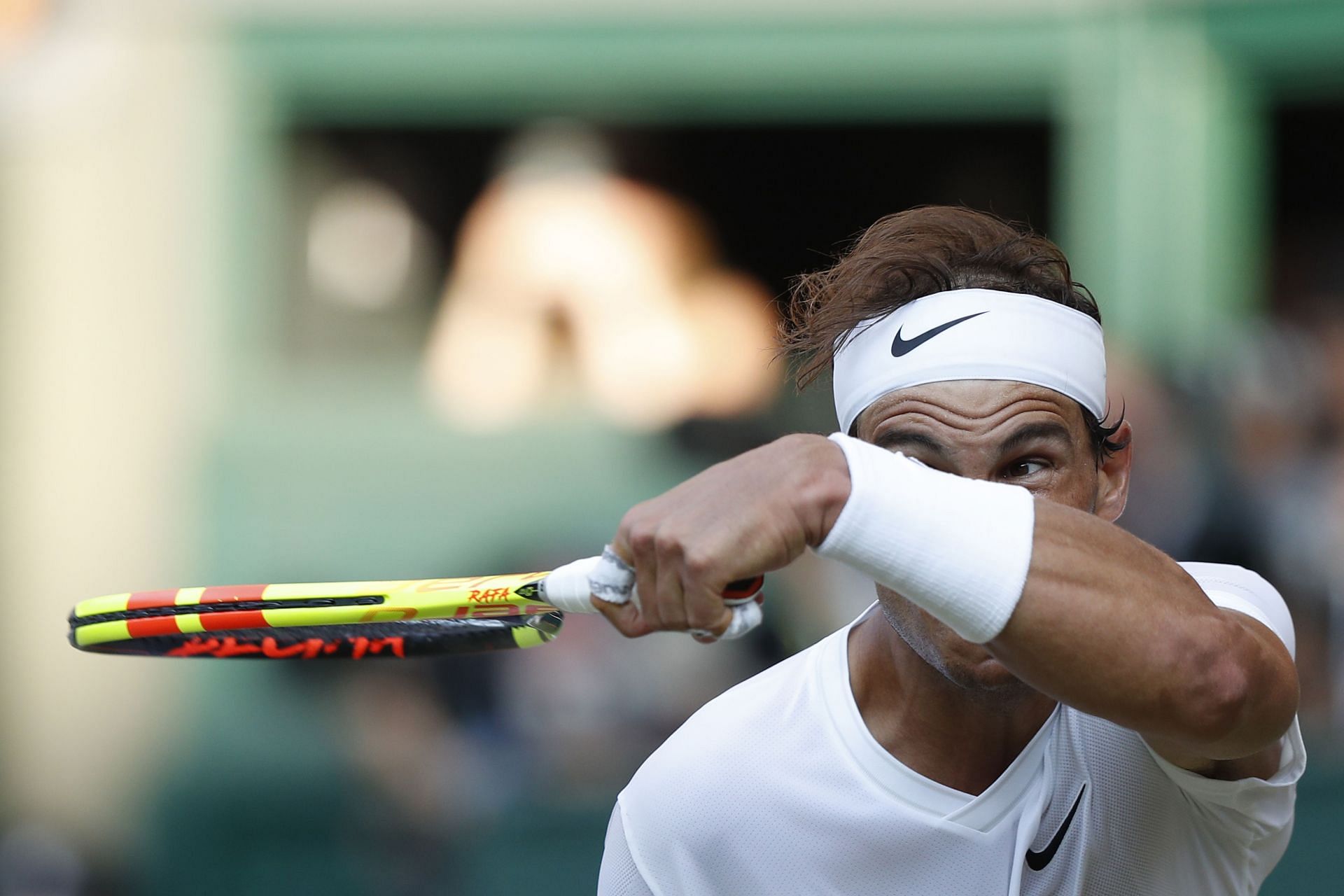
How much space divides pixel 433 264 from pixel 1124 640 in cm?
622

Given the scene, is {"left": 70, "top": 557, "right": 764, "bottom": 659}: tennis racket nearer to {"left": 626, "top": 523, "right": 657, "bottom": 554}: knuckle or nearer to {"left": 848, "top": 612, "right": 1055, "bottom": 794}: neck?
{"left": 626, "top": 523, "right": 657, "bottom": 554}: knuckle

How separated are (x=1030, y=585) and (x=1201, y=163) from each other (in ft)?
18.9

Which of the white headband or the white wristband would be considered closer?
the white wristband

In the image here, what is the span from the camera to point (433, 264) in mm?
7680

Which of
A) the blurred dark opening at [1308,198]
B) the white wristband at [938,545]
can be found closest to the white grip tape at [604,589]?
the white wristband at [938,545]

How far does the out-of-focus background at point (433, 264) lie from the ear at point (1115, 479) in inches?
160

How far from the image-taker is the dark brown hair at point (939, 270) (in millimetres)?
2500

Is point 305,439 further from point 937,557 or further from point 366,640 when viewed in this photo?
point 937,557

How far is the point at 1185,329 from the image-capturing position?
22.6 ft

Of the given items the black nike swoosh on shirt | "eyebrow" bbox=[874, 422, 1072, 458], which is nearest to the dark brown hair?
"eyebrow" bbox=[874, 422, 1072, 458]

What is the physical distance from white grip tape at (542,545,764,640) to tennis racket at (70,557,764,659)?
0.17 m

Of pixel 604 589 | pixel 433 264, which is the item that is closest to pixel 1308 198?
pixel 433 264

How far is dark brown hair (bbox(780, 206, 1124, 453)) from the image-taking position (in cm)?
250

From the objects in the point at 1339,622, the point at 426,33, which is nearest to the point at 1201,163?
the point at 1339,622
